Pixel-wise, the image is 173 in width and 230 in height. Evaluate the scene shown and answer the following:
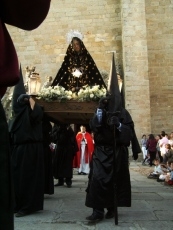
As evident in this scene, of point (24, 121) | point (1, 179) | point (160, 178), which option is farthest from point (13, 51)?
point (160, 178)

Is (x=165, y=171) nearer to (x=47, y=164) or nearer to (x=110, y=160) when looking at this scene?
(x=47, y=164)

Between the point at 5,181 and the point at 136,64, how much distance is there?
675 inches

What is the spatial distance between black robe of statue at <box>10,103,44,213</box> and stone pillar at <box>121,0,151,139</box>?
1206cm

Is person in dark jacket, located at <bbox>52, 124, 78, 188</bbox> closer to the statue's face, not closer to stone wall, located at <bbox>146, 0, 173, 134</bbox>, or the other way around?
the statue's face

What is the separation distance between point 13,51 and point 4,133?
0.32 meters

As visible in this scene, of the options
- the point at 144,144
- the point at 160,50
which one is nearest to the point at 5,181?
the point at 144,144

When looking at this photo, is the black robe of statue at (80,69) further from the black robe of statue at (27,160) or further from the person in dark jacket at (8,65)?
the person in dark jacket at (8,65)

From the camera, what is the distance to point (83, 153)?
40.0ft

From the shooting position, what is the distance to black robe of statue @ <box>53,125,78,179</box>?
8.34 m

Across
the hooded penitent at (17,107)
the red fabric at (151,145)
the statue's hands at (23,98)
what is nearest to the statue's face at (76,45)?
the hooded penitent at (17,107)

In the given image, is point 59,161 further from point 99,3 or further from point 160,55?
point 99,3

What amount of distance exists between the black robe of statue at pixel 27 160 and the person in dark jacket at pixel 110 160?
86 cm

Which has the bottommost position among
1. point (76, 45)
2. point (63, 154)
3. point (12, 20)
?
point (63, 154)

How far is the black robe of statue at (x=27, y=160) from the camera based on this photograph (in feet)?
15.8
